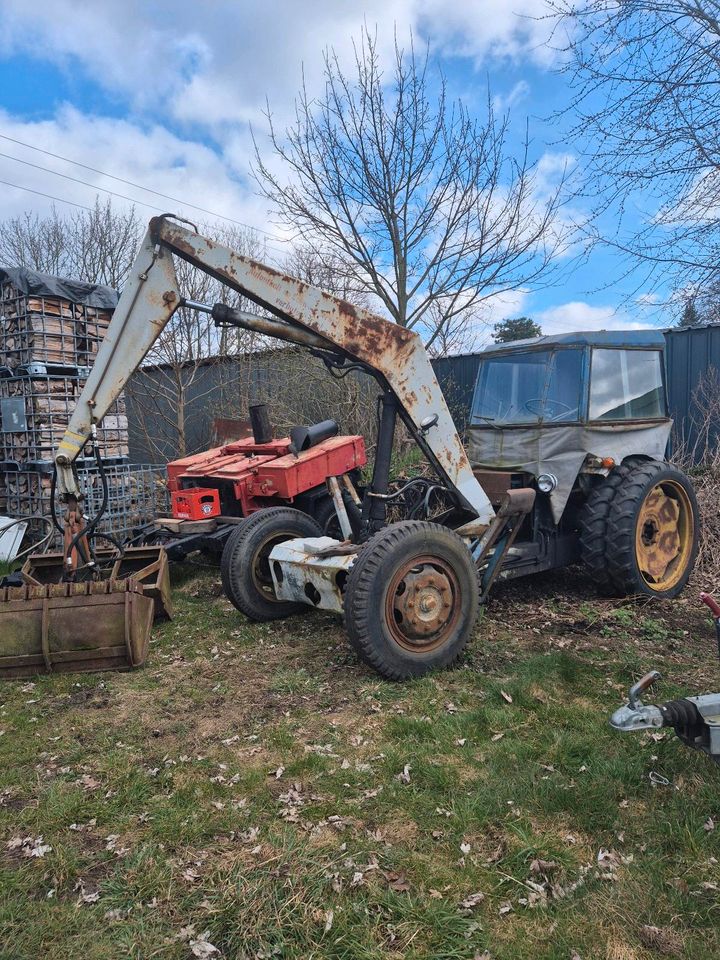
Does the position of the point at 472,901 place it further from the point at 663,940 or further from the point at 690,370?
the point at 690,370

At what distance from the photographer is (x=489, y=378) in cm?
616

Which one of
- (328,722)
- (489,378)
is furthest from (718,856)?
(489,378)

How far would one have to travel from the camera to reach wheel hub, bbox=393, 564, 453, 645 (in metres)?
4.22

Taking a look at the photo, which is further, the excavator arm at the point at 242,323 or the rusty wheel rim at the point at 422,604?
the excavator arm at the point at 242,323

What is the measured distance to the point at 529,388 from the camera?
5.77 metres

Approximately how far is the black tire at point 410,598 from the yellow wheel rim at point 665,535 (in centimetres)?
201

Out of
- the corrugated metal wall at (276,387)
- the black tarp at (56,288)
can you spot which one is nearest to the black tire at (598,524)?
the corrugated metal wall at (276,387)

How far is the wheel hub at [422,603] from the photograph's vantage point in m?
4.22

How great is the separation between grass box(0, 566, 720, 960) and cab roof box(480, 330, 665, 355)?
251cm

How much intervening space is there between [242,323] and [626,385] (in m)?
3.36

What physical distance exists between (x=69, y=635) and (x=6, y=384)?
5832 millimetres

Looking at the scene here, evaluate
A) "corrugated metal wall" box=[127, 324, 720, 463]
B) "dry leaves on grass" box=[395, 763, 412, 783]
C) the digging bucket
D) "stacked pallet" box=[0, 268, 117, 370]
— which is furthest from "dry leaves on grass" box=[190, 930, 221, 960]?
"stacked pallet" box=[0, 268, 117, 370]

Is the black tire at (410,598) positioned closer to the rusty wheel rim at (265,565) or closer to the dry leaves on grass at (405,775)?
the dry leaves on grass at (405,775)

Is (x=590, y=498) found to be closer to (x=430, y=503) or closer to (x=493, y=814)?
(x=430, y=503)
